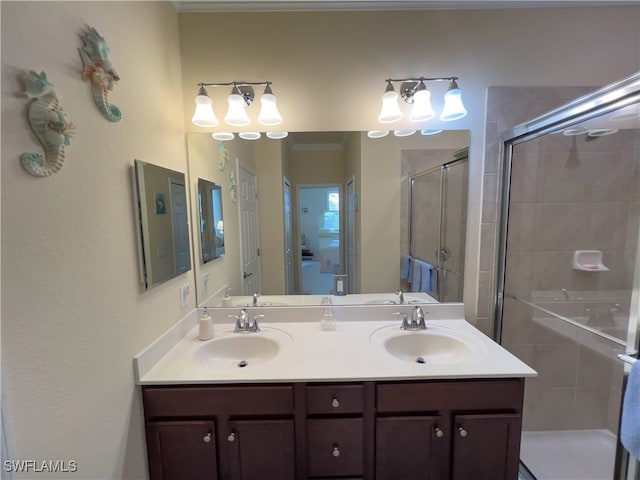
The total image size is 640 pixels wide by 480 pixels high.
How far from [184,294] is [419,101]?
163 cm

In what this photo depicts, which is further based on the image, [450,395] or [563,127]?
[563,127]

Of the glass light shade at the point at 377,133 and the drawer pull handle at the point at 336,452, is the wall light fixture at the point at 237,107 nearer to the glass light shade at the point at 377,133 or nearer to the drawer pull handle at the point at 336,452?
the glass light shade at the point at 377,133

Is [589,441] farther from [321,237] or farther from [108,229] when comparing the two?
[108,229]

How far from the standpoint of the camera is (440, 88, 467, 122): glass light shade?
141cm

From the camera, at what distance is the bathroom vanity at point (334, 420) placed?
1.11m

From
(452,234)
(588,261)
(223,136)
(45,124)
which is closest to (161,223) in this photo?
(45,124)

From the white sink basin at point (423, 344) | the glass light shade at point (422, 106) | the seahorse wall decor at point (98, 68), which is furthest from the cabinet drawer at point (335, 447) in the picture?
the glass light shade at point (422, 106)

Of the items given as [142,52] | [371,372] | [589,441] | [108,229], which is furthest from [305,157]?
[589,441]

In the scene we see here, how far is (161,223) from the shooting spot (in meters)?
1.21

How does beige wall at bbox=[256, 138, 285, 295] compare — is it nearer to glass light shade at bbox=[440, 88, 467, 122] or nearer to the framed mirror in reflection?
the framed mirror in reflection

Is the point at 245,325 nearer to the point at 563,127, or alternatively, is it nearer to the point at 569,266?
the point at 563,127

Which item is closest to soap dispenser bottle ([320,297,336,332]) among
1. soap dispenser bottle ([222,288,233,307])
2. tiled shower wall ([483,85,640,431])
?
soap dispenser bottle ([222,288,233,307])

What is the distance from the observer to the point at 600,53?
1.52 meters

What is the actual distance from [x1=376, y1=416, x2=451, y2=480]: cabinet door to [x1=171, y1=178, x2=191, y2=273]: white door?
46.3 inches
